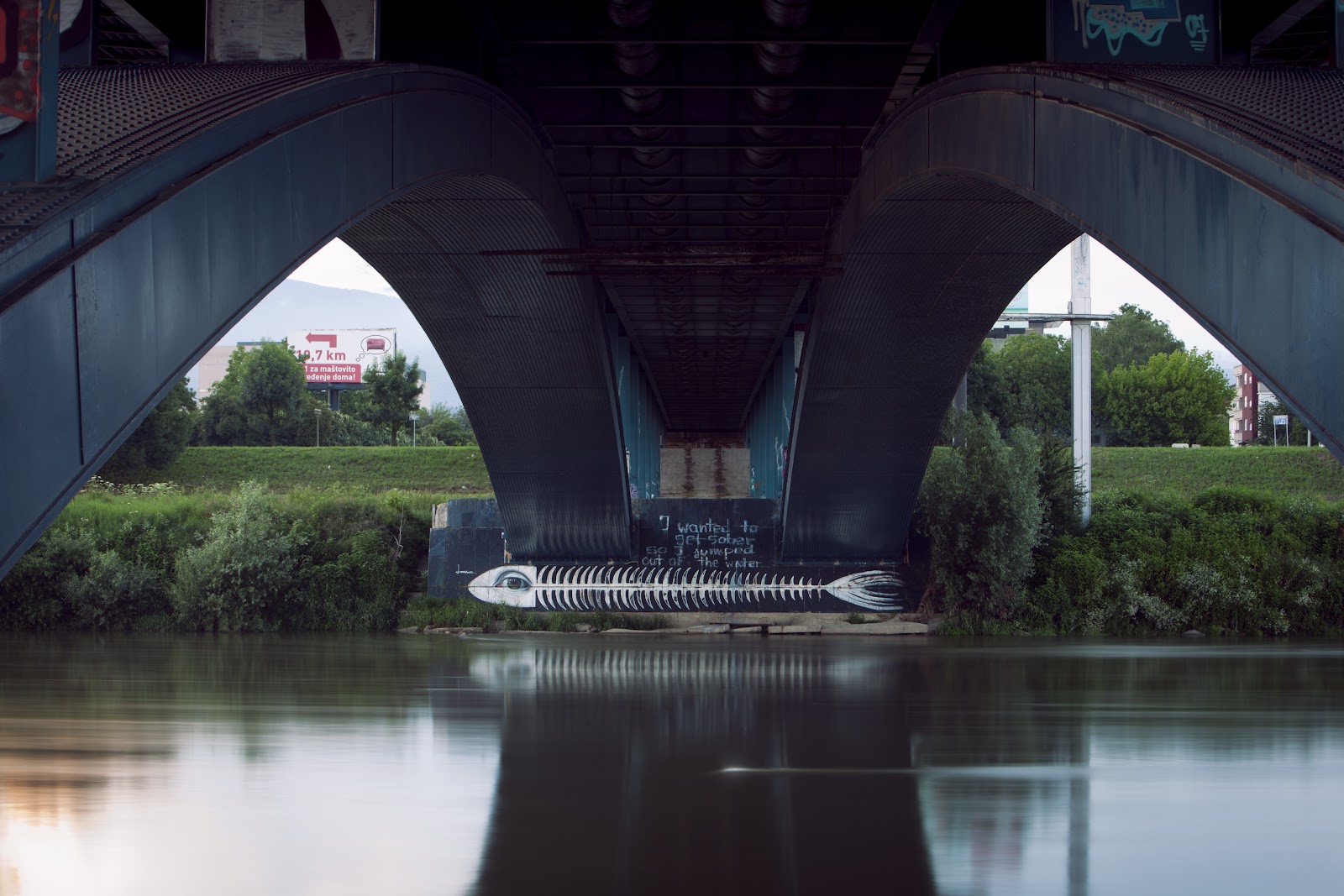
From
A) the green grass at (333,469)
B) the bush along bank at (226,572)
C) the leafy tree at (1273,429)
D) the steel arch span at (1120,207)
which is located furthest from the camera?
the leafy tree at (1273,429)

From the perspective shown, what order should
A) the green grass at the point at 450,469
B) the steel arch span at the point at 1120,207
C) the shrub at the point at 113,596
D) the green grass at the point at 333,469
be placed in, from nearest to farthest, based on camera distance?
the steel arch span at the point at 1120,207
the shrub at the point at 113,596
the green grass at the point at 450,469
the green grass at the point at 333,469

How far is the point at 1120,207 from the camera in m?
10.9

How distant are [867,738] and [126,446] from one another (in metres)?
51.1

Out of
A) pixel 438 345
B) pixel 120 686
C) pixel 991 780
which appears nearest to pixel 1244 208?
pixel 991 780

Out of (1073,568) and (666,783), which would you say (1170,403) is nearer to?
(1073,568)

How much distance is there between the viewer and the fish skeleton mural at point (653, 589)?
111 feet

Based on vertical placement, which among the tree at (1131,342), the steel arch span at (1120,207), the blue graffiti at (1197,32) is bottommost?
the steel arch span at (1120,207)

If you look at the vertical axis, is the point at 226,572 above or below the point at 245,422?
below

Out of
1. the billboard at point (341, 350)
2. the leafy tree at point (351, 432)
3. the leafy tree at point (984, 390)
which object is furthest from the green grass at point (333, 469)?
the billboard at point (341, 350)

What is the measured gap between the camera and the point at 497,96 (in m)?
15.9

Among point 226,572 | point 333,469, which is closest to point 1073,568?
point 226,572

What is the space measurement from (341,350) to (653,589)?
335 ft

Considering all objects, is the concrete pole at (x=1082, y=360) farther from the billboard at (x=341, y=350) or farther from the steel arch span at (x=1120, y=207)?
the billboard at (x=341, y=350)

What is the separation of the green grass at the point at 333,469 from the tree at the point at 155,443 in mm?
914
